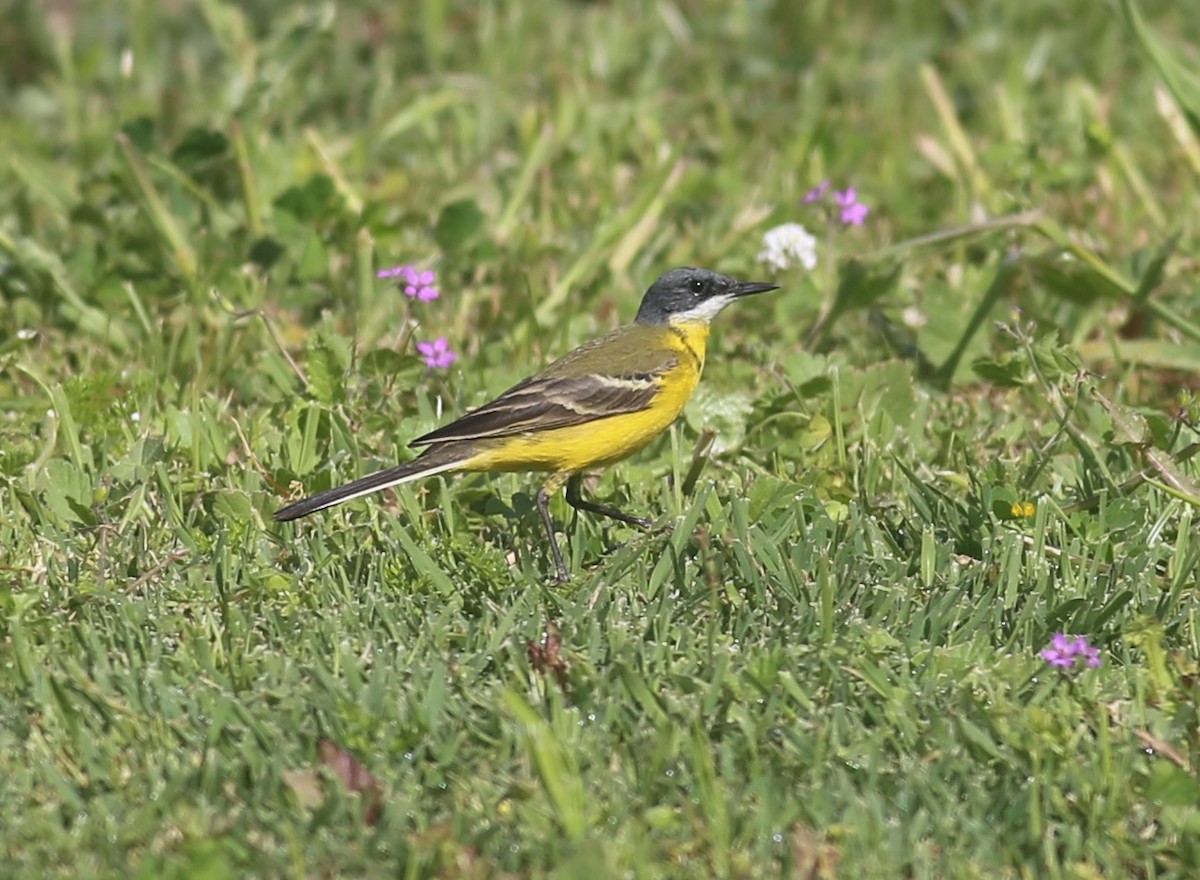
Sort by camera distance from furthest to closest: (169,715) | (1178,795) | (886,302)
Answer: (886,302) < (169,715) < (1178,795)

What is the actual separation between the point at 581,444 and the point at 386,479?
70cm

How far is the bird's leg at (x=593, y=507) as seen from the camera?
16.8ft

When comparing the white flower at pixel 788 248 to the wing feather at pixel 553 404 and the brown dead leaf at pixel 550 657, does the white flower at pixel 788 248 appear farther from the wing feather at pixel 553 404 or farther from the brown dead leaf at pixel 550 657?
the brown dead leaf at pixel 550 657

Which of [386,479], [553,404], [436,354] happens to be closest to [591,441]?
[553,404]

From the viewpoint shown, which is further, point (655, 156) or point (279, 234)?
point (655, 156)

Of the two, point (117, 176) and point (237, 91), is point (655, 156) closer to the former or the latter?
point (237, 91)

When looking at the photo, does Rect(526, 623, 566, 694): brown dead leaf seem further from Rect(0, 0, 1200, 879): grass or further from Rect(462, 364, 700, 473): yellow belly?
Rect(462, 364, 700, 473): yellow belly

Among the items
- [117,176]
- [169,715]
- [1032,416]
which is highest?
[117,176]

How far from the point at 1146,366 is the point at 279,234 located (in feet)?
11.7

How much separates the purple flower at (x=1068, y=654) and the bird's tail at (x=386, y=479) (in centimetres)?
182

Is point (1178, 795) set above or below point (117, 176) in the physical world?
below

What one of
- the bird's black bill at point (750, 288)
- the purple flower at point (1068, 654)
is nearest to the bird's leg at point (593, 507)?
the bird's black bill at point (750, 288)

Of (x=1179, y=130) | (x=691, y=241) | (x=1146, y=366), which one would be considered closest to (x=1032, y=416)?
(x=1146, y=366)

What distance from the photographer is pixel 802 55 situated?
9352mm
